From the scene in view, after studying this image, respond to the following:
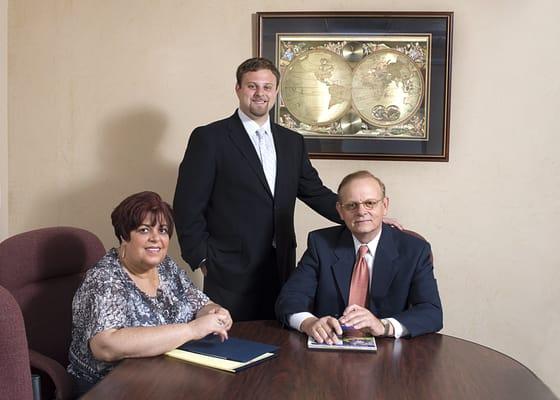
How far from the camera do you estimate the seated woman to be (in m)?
1.85

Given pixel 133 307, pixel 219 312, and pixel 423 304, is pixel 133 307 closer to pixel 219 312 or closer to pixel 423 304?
pixel 219 312

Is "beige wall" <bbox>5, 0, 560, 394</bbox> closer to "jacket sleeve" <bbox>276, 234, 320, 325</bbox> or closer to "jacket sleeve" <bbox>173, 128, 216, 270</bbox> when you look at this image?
"jacket sleeve" <bbox>173, 128, 216, 270</bbox>

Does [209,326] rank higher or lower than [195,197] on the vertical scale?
lower

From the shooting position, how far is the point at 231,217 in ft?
9.29

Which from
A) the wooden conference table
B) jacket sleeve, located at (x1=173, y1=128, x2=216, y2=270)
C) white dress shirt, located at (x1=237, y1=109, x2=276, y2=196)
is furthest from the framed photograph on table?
the wooden conference table

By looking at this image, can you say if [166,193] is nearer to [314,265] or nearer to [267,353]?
[314,265]

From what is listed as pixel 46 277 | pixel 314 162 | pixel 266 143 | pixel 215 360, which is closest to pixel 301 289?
pixel 215 360

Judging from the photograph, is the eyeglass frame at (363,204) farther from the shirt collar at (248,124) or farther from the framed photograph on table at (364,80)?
the framed photograph on table at (364,80)

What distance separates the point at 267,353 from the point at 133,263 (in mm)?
490

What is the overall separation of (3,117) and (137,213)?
77.1 inches

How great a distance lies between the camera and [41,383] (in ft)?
6.95

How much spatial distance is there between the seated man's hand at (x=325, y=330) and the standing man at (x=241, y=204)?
0.82 metres

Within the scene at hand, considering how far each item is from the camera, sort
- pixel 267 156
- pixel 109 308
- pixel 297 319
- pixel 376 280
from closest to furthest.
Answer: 1. pixel 109 308
2. pixel 297 319
3. pixel 376 280
4. pixel 267 156

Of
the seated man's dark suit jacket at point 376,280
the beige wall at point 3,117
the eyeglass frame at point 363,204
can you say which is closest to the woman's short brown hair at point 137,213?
the seated man's dark suit jacket at point 376,280
